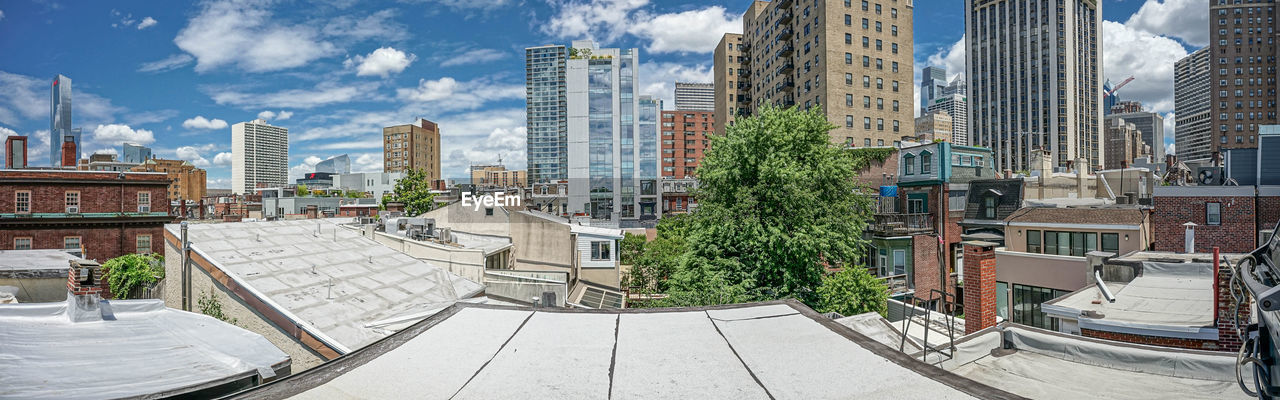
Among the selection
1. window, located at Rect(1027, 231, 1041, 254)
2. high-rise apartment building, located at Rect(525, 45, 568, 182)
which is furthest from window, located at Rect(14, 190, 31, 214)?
high-rise apartment building, located at Rect(525, 45, 568, 182)

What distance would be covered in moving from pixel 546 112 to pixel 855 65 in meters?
126

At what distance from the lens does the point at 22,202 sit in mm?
33094

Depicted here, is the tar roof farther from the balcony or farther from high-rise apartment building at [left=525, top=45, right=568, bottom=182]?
high-rise apartment building at [left=525, top=45, right=568, bottom=182]

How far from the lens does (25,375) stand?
607cm

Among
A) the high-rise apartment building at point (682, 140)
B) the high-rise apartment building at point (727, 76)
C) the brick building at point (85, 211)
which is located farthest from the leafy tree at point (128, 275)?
the high-rise apartment building at point (682, 140)

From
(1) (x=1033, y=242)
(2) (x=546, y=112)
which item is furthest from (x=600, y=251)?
(2) (x=546, y=112)

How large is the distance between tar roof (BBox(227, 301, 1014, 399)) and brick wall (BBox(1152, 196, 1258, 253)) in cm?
2486

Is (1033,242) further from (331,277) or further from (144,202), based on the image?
(144,202)

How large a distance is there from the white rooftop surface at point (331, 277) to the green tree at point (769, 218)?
32.5 ft

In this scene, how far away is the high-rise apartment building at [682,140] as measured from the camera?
429 feet

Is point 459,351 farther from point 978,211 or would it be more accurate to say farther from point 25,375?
point 978,211

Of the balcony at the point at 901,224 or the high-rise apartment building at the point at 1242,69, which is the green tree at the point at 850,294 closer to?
the balcony at the point at 901,224

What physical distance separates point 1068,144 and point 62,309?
179244 millimetres

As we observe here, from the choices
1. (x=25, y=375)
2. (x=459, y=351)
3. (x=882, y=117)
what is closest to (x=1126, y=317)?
(x=459, y=351)
